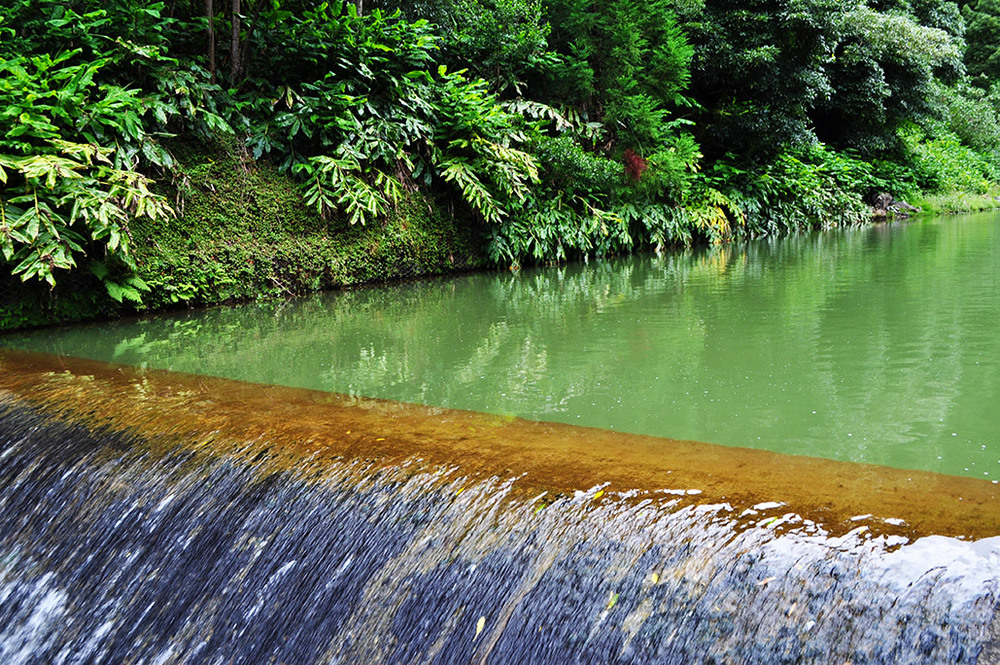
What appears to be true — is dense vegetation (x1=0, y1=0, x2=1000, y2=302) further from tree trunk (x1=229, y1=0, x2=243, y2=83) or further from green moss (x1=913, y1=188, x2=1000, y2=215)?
green moss (x1=913, y1=188, x2=1000, y2=215)

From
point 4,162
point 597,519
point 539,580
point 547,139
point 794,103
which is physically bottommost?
point 539,580

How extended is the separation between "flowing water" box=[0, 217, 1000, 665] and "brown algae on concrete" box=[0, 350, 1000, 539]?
1cm

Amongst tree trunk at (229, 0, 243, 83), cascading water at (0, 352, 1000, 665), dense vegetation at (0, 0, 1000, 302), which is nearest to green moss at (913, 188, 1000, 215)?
dense vegetation at (0, 0, 1000, 302)

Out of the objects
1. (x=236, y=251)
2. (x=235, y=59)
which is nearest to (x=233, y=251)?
(x=236, y=251)

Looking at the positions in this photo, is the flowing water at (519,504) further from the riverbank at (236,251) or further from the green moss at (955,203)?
the green moss at (955,203)

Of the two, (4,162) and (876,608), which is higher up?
(4,162)

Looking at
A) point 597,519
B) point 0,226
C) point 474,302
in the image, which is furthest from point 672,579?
point 0,226

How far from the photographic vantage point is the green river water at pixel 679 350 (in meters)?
2.61

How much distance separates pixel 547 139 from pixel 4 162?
626cm

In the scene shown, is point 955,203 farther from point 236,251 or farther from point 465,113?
point 236,251

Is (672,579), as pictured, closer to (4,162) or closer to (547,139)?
(4,162)

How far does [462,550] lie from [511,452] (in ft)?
1.67

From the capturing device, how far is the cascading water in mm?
1529

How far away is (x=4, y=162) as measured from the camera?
5051 mm
